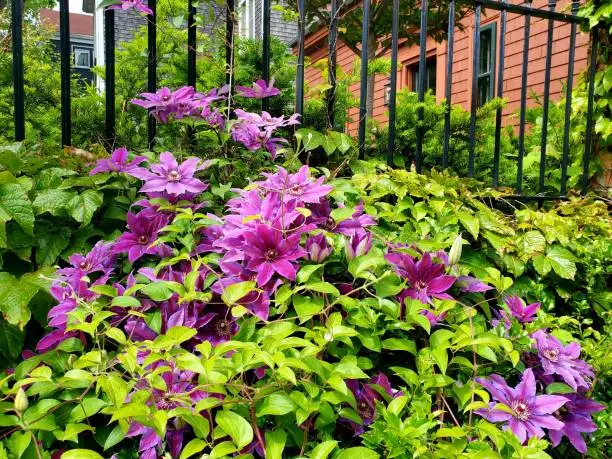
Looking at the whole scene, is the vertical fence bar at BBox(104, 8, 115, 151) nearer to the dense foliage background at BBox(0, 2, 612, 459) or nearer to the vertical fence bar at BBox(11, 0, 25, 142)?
the dense foliage background at BBox(0, 2, 612, 459)

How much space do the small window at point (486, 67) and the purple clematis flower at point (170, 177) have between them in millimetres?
7528

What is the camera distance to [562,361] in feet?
4.42

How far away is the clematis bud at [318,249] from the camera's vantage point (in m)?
1.31

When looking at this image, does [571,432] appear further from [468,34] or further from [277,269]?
[468,34]

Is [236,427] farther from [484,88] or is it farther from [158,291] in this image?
[484,88]

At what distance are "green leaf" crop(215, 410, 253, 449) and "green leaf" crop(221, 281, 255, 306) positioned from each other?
25 centimetres

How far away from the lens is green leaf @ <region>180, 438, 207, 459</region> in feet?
3.12

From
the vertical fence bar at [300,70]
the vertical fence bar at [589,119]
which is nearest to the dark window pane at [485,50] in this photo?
the vertical fence bar at [589,119]

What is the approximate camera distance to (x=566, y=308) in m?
2.00

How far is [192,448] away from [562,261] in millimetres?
1463

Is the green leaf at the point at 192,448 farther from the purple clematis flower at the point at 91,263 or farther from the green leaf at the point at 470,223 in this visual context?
the green leaf at the point at 470,223

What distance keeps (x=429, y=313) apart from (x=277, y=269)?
40 centimetres

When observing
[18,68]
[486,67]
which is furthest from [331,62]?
[486,67]

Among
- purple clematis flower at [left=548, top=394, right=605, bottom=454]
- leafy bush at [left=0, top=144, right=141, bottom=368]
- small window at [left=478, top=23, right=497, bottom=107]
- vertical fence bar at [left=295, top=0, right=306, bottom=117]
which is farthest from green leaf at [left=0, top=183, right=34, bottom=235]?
small window at [left=478, top=23, right=497, bottom=107]
